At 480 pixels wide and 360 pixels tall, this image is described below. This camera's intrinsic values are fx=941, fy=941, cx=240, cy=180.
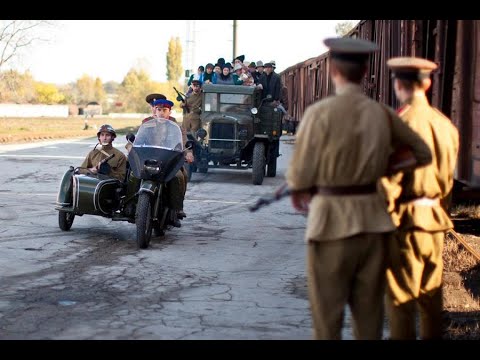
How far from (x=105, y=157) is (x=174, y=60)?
593ft

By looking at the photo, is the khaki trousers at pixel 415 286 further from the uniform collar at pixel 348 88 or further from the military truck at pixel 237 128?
the military truck at pixel 237 128

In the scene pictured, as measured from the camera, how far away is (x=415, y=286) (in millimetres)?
5258

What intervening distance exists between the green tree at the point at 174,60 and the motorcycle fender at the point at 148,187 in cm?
17646

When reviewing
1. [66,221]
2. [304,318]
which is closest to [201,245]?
[66,221]

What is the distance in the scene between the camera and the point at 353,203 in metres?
4.56

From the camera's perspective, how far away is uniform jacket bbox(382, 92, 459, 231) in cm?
534

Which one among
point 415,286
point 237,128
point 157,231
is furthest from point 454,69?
point 237,128

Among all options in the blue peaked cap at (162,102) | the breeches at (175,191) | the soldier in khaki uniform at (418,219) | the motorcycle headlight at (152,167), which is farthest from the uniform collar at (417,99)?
the blue peaked cap at (162,102)

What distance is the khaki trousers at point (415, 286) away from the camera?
5250 mm

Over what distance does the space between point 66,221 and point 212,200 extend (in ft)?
14.2

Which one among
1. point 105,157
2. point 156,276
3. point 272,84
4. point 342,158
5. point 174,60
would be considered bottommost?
point 156,276

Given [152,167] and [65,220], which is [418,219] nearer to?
[152,167]

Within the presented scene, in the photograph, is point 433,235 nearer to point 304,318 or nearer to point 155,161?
point 304,318

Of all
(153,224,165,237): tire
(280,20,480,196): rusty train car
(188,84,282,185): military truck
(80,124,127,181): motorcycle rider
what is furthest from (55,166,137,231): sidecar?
(188,84,282,185): military truck
